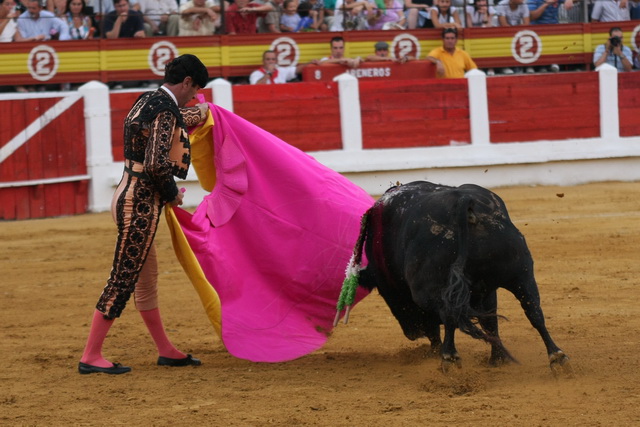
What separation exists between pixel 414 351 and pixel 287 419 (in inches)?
42.6

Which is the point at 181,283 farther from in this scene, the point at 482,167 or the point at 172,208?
the point at 482,167

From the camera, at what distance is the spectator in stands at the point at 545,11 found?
11836 millimetres

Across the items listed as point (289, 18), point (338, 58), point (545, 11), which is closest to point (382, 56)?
point (338, 58)

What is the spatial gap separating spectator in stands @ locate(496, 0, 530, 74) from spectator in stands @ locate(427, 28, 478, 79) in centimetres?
103

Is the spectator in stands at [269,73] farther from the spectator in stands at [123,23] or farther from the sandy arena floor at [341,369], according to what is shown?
the sandy arena floor at [341,369]

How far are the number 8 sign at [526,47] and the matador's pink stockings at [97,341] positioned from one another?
847cm

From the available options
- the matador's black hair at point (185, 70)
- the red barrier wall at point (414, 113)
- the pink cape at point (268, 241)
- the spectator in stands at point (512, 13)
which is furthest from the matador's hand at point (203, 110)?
the spectator in stands at point (512, 13)

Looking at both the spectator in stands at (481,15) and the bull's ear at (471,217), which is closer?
the bull's ear at (471,217)

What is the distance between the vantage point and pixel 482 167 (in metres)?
10.6

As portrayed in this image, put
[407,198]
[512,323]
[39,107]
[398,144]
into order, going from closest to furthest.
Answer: [407,198] < [512,323] < [39,107] < [398,144]

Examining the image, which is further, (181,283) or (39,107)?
(39,107)

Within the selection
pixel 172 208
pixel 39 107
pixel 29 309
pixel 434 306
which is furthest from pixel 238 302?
pixel 39 107

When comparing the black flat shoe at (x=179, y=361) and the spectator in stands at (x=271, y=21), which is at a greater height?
the spectator in stands at (x=271, y=21)

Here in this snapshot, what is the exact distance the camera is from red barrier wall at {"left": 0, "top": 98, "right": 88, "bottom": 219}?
9.13m
